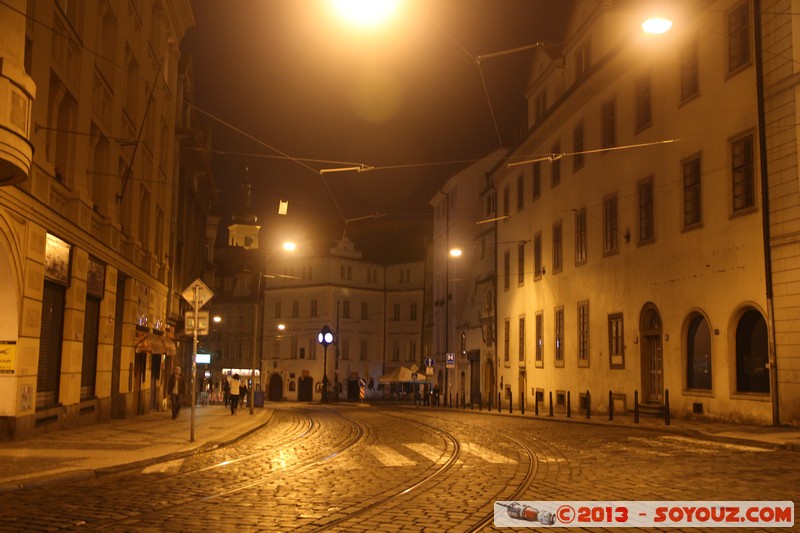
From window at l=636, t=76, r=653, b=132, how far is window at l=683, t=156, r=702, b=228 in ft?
9.56

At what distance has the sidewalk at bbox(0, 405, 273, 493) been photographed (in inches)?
472

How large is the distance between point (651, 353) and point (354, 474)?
18039 millimetres

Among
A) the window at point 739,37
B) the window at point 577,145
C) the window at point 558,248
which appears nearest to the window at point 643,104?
the window at point 739,37

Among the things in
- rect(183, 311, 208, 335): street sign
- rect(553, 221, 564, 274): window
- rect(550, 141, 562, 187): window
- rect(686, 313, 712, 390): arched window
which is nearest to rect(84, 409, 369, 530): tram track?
rect(183, 311, 208, 335): street sign

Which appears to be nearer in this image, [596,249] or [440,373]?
[596,249]

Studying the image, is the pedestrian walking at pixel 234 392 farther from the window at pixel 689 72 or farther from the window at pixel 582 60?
the window at pixel 689 72

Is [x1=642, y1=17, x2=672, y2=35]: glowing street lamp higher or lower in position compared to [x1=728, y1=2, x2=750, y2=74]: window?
lower

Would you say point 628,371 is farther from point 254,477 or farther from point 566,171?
point 254,477

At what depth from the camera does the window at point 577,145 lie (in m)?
34.0

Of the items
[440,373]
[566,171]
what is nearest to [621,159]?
[566,171]

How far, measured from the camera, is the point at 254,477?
1248 centimetres

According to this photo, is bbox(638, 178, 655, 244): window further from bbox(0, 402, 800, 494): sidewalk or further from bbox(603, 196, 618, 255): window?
bbox(0, 402, 800, 494): sidewalk

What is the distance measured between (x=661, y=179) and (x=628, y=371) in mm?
6725

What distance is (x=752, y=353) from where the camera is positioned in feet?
75.2
